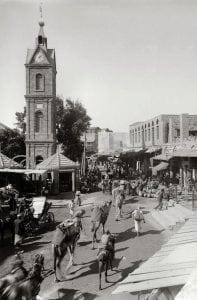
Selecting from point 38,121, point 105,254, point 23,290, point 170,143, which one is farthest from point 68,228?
point 170,143

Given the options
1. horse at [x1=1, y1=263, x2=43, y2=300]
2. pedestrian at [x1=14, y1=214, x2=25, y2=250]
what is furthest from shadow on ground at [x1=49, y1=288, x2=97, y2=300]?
pedestrian at [x1=14, y1=214, x2=25, y2=250]

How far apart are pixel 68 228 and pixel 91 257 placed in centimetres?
198

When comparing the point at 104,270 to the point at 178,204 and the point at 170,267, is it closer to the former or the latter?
the point at 170,267

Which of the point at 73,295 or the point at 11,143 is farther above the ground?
the point at 11,143

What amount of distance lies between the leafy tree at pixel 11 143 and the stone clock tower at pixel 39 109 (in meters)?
Answer: 7.19

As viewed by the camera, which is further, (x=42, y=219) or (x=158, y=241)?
(x=42, y=219)

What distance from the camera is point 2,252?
42.6 feet

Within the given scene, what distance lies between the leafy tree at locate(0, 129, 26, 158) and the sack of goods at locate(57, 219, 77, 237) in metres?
32.8

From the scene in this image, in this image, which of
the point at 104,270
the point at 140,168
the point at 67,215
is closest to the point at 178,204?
the point at 67,215

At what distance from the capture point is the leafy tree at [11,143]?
42.6 meters

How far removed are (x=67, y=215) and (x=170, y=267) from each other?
15.0 metres

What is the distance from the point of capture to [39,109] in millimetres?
36031

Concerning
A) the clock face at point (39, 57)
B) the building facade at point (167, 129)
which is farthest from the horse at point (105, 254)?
the clock face at point (39, 57)

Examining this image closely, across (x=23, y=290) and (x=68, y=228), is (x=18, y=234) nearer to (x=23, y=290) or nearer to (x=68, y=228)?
(x=68, y=228)
